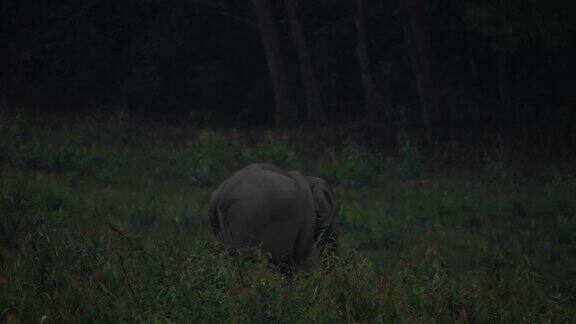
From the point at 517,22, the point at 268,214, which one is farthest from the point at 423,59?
the point at 268,214

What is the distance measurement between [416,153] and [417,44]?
5.97 metres

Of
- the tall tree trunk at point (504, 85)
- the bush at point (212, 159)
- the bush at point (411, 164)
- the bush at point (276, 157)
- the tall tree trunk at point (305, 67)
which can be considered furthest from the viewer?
the tall tree trunk at point (504, 85)

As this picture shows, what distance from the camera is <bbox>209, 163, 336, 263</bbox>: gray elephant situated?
7.67 m

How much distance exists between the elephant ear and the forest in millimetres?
576

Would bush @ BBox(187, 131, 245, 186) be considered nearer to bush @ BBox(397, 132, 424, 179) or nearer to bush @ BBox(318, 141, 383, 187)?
bush @ BBox(318, 141, 383, 187)

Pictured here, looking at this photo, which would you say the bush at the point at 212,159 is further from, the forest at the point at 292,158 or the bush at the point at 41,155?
the bush at the point at 41,155

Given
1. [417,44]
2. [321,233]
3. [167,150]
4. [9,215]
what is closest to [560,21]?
[417,44]

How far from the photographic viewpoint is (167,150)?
16.8m

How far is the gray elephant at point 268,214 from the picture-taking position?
7.67 metres

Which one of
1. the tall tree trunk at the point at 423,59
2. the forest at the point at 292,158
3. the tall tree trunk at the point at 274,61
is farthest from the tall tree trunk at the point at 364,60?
the tall tree trunk at the point at 274,61

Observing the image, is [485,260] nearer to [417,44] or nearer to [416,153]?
[416,153]

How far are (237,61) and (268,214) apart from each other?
72.1 ft

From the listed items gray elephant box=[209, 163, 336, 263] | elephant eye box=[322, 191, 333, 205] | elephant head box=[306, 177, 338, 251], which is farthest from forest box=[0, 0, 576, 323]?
elephant eye box=[322, 191, 333, 205]

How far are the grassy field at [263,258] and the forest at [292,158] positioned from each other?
28 millimetres
